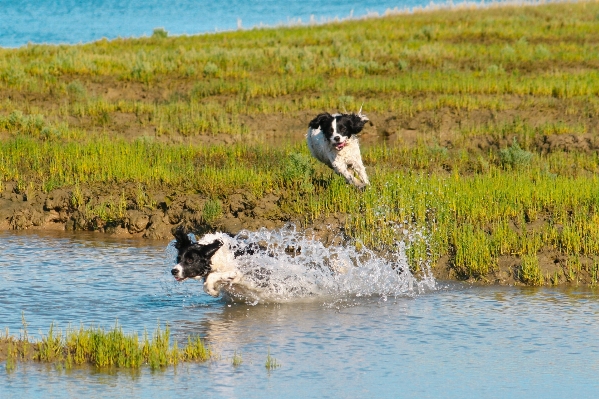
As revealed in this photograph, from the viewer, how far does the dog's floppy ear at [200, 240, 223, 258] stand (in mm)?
11016

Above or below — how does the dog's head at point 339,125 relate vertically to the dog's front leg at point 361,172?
above

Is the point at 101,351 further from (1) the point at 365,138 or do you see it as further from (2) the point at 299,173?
(1) the point at 365,138

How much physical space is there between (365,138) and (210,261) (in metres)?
9.70

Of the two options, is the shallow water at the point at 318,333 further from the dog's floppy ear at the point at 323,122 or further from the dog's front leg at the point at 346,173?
the dog's floppy ear at the point at 323,122

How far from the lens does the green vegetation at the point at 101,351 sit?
855 centimetres

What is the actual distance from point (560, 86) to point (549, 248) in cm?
1161

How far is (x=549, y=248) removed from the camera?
12539 millimetres

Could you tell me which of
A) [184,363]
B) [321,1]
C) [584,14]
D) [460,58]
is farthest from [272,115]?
[321,1]

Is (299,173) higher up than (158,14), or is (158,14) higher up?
(158,14)

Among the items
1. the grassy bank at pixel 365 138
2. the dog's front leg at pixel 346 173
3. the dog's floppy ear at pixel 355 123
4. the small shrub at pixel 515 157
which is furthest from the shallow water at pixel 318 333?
the small shrub at pixel 515 157

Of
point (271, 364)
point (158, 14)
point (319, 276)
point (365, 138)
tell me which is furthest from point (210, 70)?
point (158, 14)

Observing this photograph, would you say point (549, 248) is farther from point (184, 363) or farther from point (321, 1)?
point (321, 1)

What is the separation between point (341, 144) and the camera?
14.6 m

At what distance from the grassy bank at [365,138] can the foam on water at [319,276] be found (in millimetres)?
740
